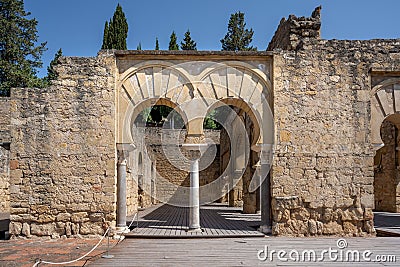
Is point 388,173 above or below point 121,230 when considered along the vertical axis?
above

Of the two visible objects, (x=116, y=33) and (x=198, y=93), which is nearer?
(x=198, y=93)

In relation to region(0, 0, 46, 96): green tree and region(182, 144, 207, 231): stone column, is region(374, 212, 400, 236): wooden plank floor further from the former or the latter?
region(0, 0, 46, 96): green tree

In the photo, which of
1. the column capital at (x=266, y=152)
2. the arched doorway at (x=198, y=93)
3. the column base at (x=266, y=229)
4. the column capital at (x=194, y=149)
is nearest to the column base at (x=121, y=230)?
the arched doorway at (x=198, y=93)

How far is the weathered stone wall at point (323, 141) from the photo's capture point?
8.91 m

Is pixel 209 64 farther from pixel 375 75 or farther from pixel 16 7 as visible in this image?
pixel 16 7

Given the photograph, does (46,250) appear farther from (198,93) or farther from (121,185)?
(198,93)

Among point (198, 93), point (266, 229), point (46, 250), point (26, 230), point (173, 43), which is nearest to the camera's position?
point (46, 250)

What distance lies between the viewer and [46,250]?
7.44 m

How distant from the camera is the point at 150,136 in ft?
73.1

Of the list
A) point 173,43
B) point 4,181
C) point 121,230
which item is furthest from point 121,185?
point 173,43

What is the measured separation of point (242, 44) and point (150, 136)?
594 inches

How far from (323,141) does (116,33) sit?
72.6 feet

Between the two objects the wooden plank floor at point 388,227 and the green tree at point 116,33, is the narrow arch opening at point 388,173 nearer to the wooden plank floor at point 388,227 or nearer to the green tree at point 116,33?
the wooden plank floor at point 388,227

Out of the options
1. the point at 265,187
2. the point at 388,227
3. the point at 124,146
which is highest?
the point at 124,146
